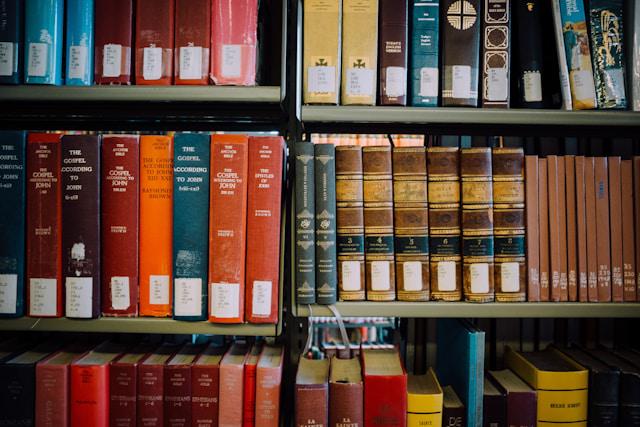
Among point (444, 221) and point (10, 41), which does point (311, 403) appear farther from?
point (10, 41)

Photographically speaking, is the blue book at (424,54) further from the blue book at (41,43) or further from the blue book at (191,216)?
the blue book at (41,43)

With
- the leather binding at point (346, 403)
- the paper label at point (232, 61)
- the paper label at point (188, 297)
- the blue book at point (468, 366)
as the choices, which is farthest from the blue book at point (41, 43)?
the blue book at point (468, 366)

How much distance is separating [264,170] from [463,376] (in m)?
0.61

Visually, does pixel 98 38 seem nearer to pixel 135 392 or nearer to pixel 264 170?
pixel 264 170

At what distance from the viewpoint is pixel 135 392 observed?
91cm

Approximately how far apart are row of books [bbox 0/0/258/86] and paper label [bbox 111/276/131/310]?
0.41 m

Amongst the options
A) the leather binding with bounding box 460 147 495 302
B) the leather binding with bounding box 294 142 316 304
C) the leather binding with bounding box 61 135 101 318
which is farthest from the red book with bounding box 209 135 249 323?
the leather binding with bounding box 460 147 495 302

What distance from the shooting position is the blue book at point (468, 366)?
0.92 m

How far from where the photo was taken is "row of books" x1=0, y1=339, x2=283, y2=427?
90 centimetres

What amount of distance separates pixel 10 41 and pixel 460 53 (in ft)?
3.04

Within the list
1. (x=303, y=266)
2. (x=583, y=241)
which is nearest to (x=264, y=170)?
(x=303, y=266)

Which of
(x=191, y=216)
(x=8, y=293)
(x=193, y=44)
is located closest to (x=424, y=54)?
(x=193, y=44)

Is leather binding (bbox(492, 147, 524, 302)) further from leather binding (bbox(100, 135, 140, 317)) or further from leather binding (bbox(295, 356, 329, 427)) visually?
leather binding (bbox(100, 135, 140, 317))

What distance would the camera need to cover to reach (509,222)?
3.11ft
